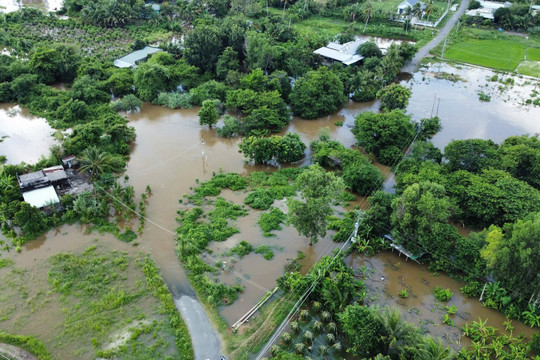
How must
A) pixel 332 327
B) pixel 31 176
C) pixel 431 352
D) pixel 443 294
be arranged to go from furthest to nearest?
pixel 31 176
pixel 443 294
pixel 332 327
pixel 431 352

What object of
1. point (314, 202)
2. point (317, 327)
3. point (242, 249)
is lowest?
point (317, 327)

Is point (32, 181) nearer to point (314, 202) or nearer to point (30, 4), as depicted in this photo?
point (314, 202)

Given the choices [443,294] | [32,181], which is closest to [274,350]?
[443,294]

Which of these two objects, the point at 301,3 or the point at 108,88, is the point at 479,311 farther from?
the point at 301,3

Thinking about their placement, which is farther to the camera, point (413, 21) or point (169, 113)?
point (413, 21)

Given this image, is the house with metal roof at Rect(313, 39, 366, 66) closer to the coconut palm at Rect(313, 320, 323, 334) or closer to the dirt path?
the coconut palm at Rect(313, 320, 323, 334)

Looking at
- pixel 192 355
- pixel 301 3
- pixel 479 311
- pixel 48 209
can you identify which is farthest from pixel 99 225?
pixel 301 3

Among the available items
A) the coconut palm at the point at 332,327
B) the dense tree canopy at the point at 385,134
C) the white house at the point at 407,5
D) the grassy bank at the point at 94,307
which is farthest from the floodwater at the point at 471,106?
the grassy bank at the point at 94,307
